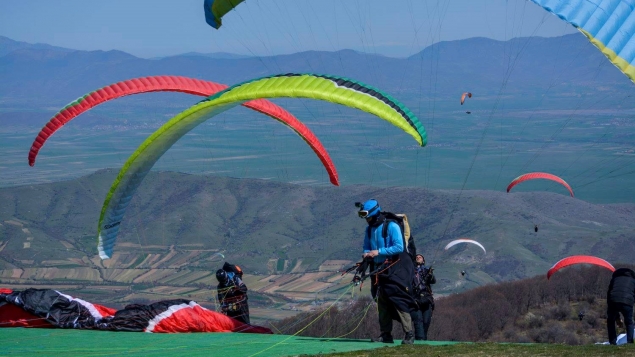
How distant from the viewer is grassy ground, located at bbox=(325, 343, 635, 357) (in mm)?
9383

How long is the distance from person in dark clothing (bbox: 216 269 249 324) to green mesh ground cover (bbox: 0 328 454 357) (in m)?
1.19

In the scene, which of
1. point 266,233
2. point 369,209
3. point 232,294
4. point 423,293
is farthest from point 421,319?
point 266,233

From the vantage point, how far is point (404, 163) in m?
174

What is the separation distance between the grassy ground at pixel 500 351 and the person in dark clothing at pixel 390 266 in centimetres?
80

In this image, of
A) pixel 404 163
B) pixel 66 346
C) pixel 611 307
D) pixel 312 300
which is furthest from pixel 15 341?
pixel 404 163

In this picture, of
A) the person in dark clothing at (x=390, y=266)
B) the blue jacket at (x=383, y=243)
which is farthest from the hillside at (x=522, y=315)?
the blue jacket at (x=383, y=243)

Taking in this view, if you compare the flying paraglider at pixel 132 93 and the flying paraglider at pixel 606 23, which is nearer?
the flying paraglider at pixel 606 23

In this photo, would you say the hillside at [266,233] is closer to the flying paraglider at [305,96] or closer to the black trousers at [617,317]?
the flying paraglider at [305,96]

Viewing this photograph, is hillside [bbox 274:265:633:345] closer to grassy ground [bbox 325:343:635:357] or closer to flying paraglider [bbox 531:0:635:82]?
grassy ground [bbox 325:343:635:357]

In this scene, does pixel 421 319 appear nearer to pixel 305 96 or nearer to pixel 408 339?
pixel 408 339

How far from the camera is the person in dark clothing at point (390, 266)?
1084 centimetres

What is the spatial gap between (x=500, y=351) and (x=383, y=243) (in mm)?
2158

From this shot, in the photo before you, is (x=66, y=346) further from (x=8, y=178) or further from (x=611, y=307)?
(x=8, y=178)

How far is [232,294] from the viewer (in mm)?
13836
